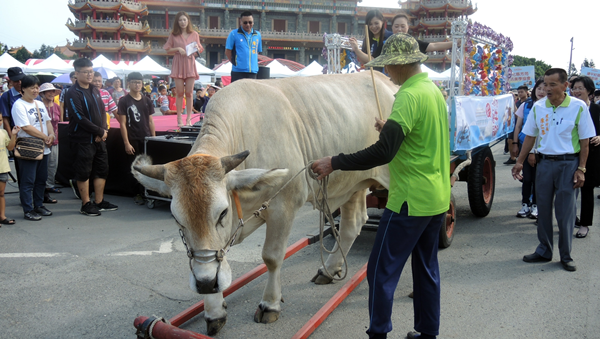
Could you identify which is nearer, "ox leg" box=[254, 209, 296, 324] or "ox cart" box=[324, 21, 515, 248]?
"ox leg" box=[254, 209, 296, 324]

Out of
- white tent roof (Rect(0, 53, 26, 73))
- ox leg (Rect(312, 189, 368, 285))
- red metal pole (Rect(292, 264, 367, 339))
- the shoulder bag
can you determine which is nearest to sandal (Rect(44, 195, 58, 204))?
the shoulder bag

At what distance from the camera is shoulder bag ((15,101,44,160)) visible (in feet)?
19.1

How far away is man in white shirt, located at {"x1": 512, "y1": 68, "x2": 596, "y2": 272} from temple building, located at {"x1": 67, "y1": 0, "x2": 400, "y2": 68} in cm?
4536

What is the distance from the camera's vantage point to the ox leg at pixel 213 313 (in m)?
3.15

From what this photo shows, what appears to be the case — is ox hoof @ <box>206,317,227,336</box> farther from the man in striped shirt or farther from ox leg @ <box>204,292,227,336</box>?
the man in striped shirt

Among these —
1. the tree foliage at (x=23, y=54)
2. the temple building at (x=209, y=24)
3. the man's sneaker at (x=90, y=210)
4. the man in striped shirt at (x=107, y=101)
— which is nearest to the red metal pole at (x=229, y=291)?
the man's sneaker at (x=90, y=210)

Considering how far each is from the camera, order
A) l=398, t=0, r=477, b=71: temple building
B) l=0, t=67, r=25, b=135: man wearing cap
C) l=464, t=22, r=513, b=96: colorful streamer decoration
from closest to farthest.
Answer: l=464, t=22, r=513, b=96: colorful streamer decoration < l=0, t=67, r=25, b=135: man wearing cap < l=398, t=0, r=477, b=71: temple building

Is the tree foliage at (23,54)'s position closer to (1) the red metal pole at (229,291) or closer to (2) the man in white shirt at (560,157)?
(1) the red metal pole at (229,291)

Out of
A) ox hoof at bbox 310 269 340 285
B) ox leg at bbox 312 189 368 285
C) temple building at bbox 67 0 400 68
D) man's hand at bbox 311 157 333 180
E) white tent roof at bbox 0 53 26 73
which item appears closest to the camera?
man's hand at bbox 311 157 333 180

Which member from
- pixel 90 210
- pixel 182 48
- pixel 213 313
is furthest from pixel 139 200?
pixel 213 313

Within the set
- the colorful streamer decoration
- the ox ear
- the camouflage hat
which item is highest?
the colorful streamer decoration

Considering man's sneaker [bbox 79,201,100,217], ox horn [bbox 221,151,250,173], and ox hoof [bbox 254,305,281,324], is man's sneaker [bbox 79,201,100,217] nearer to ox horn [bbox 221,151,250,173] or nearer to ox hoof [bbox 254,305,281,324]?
ox hoof [bbox 254,305,281,324]

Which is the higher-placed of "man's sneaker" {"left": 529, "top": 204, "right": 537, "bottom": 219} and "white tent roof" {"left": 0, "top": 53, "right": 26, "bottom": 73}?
"white tent roof" {"left": 0, "top": 53, "right": 26, "bottom": 73}

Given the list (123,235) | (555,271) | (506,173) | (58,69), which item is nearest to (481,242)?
(555,271)
